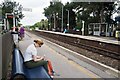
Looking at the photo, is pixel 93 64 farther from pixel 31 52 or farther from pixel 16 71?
pixel 16 71

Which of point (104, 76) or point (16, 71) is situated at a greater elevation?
point (16, 71)

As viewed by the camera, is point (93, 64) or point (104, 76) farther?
point (93, 64)

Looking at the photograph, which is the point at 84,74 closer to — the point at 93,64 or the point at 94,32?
the point at 93,64

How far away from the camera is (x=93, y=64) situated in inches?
478

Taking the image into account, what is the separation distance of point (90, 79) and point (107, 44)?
11864mm

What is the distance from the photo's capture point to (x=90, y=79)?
9.15 meters

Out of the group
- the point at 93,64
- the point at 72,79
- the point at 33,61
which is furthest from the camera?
the point at 93,64

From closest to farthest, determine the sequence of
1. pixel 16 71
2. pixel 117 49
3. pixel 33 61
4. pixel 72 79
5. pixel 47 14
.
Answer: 1. pixel 16 71
2. pixel 33 61
3. pixel 72 79
4. pixel 117 49
5. pixel 47 14

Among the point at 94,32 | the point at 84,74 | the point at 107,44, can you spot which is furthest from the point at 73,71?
the point at 94,32

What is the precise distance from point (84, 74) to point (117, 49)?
8.56 meters

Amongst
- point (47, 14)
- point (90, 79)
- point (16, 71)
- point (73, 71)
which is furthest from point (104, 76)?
point (47, 14)

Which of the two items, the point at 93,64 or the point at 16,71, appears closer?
the point at 16,71

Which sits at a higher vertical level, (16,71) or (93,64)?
(16,71)

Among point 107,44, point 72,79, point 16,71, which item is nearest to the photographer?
point 16,71
